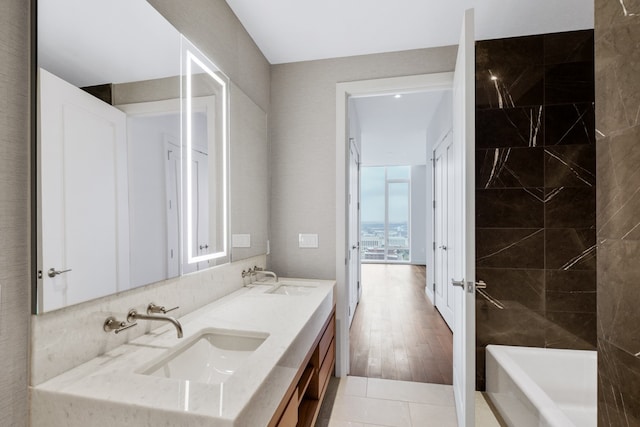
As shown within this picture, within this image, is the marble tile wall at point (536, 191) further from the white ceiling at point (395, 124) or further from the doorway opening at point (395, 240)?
the white ceiling at point (395, 124)

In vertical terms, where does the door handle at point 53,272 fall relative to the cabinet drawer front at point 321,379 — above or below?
above

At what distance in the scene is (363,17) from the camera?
196cm

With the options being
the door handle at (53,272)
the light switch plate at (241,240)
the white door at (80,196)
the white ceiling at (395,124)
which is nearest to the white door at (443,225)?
the white ceiling at (395,124)

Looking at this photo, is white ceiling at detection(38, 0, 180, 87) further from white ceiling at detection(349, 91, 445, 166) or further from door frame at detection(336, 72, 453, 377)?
white ceiling at detection(349, 91, 445, 166)

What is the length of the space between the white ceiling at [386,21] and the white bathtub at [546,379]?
2.18m

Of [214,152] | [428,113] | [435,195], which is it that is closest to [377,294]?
[435,195]

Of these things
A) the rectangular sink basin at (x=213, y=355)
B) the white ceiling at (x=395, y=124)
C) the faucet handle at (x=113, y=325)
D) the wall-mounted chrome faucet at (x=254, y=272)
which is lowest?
the rectangular sink basin at (x=213, y=355)

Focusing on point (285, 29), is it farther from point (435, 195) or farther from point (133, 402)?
point (435, 195)

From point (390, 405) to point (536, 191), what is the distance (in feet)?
5.81

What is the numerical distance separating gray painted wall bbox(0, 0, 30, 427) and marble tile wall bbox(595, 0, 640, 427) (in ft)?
5.41

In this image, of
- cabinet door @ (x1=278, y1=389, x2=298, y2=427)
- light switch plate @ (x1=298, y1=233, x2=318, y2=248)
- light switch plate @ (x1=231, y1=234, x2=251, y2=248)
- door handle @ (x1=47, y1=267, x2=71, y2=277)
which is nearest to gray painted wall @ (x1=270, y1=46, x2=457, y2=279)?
light switch plate @ (x1=298, y1=233, x2=318, y2=248)

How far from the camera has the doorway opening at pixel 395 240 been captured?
9.19ft

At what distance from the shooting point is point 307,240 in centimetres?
244

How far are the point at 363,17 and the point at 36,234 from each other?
2.00 metres
